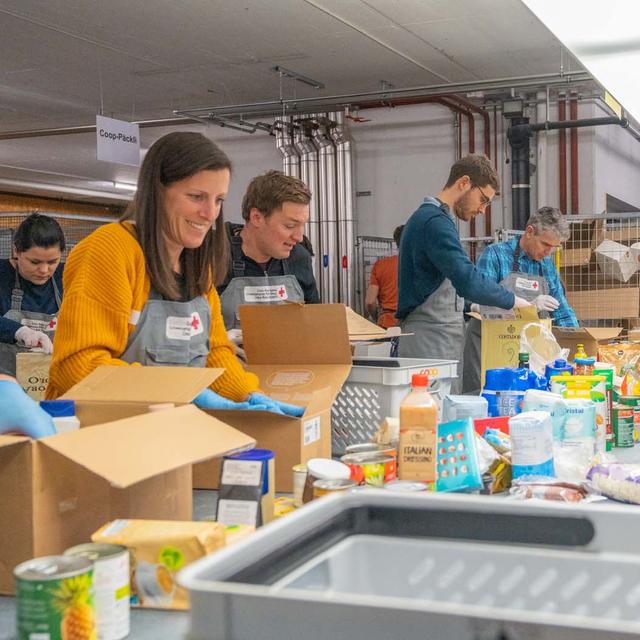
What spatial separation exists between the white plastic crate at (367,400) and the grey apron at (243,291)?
33.7 inches

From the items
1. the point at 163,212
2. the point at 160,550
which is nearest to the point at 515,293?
the point at 163,212

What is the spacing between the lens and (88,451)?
3.89 feet

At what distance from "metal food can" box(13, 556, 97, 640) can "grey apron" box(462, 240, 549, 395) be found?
11.0ft

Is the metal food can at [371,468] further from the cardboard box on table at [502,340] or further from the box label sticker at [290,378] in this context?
the cardboard box on table at [502,340]

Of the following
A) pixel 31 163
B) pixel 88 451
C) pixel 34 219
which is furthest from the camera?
pixel 31 163

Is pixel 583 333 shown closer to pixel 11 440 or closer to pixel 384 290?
pixel 11 440

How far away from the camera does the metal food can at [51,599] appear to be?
3.20 ft

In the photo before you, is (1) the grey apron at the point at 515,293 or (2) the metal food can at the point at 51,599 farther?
(1) the grey apron at the point at 515,293

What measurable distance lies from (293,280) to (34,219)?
1.78 metres

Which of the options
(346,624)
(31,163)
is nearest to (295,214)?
(346,624)

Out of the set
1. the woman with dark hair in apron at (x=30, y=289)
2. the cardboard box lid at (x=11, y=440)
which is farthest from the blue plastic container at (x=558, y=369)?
the woman with dark hair in apron at (x=30, y=289)

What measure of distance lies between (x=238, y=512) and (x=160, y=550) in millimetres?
219

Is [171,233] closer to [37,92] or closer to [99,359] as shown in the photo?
[99,359]

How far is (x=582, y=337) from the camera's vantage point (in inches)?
148
